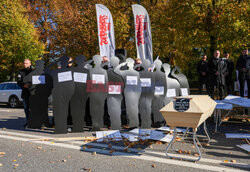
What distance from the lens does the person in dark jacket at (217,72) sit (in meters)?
8.33

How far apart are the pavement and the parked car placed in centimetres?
912

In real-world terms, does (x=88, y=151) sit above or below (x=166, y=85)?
below

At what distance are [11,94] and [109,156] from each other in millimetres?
12220

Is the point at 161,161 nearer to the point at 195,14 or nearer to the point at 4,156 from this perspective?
the point at 4,156

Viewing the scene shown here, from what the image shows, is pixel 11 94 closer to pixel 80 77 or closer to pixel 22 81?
pixel 22 81

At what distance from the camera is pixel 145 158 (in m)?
4.19

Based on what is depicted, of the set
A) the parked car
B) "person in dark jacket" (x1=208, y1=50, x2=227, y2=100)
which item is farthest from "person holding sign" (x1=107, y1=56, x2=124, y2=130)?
the parked car

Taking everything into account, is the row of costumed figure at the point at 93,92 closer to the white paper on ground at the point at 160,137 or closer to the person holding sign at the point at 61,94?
the person holding sign at the point at 61,94

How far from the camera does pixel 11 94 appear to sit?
14.5m

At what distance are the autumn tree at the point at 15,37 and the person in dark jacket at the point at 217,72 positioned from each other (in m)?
15.2

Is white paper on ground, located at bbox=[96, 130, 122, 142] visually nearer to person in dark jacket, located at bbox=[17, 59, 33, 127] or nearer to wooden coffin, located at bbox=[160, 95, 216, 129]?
wooden coffin, located at bbox=[160, 95, 216, 129]

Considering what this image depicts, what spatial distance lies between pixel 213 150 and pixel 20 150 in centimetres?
383

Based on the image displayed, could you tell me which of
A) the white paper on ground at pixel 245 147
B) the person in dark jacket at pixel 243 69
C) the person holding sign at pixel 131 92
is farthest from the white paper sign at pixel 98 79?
the person in dark jacket at pixel 243 69

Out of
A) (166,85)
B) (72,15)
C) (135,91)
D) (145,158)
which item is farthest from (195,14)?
(72,15)
